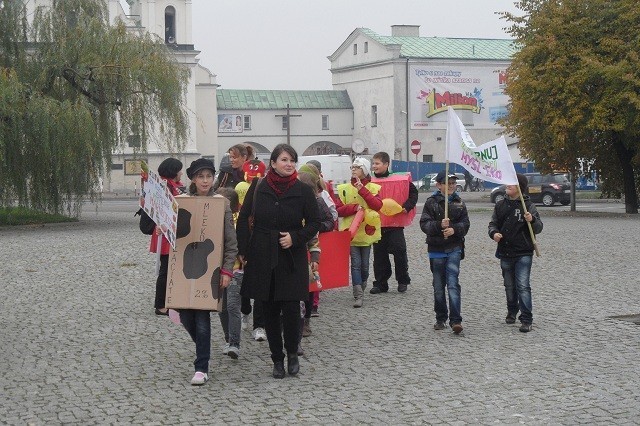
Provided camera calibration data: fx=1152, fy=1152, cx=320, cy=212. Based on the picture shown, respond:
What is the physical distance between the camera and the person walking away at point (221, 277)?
913cm

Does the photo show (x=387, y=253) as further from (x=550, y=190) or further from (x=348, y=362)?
(x=550, y=190)

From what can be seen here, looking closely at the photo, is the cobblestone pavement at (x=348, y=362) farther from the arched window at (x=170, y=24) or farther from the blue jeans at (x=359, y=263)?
the arched window at (x=170, y=24)

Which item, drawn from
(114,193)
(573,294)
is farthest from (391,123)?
(573,294)

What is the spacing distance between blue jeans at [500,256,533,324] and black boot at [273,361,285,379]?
326 centimetres

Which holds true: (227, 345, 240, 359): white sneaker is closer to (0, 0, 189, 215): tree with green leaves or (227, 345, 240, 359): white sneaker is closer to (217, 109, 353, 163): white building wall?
(0, 0, 189, 215): tree with green leaves

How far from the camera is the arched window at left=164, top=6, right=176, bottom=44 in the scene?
75.7 metres

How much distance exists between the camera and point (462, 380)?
907cm

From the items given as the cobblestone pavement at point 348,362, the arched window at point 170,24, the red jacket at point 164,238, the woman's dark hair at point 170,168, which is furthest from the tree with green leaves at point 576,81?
the arched window at point 170,24

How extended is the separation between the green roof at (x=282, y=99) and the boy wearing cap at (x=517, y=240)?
252 feet

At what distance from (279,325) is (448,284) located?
8.98ft

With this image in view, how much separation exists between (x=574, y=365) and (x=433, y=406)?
197 centimetres

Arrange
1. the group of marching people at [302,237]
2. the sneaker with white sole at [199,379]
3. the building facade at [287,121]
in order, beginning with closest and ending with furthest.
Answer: the sneaker with white sole at [199,379], the group of marching people at [302,237], the building facade at [287,121]

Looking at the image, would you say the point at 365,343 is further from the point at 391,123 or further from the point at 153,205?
the point at 391,123

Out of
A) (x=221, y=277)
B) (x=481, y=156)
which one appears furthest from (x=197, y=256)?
(x=481, y=156)
